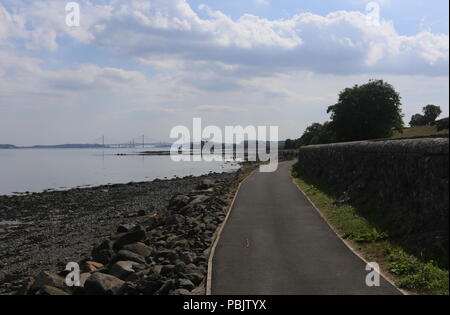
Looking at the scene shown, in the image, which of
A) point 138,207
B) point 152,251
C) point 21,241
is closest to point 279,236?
point 152,251

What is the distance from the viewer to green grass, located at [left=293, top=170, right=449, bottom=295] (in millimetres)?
9039

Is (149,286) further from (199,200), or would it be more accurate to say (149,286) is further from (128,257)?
(199,200)

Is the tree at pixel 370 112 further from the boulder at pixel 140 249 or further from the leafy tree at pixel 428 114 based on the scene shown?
the leafy tree at pixel 428 114

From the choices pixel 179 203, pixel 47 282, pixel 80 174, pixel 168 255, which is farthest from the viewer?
pixel 80 174

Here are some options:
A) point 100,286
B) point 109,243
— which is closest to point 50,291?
point 100,286

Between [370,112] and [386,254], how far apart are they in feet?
142

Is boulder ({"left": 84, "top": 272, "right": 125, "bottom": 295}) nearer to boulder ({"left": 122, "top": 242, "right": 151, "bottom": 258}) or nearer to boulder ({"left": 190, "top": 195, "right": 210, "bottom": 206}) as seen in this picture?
boulder ({"left": 122, "top": 242, "right": 151, "bottom": 258})

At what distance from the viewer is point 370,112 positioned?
52.0 m

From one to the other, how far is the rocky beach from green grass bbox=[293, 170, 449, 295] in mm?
4190

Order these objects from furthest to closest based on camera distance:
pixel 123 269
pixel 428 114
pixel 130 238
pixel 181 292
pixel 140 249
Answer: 1. pixel 428 114
2. pixel 130 238
3. pixel 140 249
4. pixel 123 269
5. pixel 181 292

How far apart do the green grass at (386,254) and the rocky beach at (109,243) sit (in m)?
4.19

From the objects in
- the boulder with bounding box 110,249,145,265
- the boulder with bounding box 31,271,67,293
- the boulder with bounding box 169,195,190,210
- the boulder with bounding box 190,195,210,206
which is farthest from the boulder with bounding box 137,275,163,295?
the boulder with bounding box 169,195,190,210

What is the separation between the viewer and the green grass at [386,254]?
904 cm
